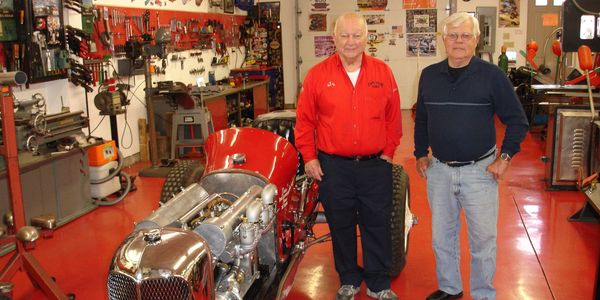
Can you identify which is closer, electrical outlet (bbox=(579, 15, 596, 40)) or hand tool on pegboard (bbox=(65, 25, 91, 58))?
electrical outlet (bbox=(579, 15, 596, 40))

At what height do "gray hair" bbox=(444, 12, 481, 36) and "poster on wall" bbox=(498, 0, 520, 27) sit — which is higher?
"poster on wall" bbox=(498, 0, 520, 27)

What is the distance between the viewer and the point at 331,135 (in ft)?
10.4

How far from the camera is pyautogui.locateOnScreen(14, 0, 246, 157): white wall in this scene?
6113 millimetres

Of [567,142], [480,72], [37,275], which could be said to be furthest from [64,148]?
[567,142]

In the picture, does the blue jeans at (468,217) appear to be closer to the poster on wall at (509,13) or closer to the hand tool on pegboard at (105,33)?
the hand tool on pegboard at (105,33)

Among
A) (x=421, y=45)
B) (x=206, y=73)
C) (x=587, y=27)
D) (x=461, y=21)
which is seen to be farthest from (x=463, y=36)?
(x=421, y=45)

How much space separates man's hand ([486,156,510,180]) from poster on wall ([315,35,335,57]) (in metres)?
9.68

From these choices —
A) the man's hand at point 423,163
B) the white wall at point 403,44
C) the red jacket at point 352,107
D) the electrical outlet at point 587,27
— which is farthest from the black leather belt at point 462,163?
the white wall at point 403,44

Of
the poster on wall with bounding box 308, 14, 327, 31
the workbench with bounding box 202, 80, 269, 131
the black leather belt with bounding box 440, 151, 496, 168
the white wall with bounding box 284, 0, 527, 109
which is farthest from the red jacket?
the poster on wall with bounding box 308, 14, 327, 31

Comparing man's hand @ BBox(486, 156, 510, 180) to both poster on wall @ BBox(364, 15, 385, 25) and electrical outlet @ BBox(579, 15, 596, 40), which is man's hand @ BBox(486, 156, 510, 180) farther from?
poster on wall @ BBox(364, 15, 385, 25)

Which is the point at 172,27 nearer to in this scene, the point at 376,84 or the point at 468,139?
the point at 376,84

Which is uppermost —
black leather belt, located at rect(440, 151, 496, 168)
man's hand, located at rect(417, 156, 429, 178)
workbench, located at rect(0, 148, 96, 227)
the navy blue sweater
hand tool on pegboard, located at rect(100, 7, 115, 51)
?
hand tool on pegboard, located at rect(100, 7, 115, 51)

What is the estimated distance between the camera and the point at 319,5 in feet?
40.6

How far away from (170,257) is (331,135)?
56.2 inches
